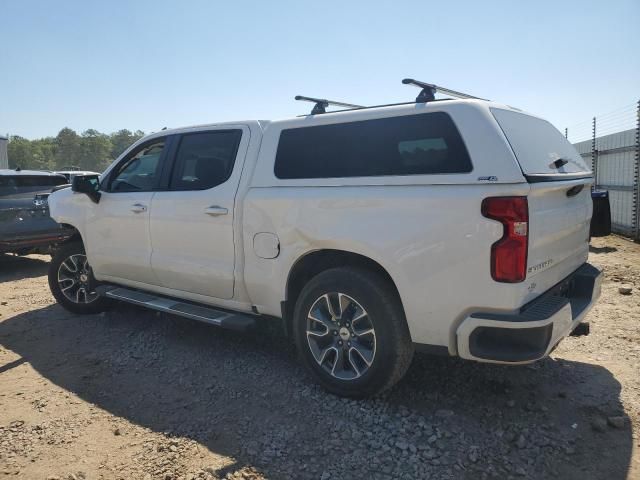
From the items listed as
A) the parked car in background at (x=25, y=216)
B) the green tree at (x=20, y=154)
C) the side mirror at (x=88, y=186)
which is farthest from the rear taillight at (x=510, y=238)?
the green tree at (x=20, y=154)

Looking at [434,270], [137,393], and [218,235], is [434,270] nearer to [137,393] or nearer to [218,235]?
[218,235]

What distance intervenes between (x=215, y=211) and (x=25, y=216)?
5406 mm

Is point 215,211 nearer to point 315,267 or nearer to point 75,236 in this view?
point 315,267

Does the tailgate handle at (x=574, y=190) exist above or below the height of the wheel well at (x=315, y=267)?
above

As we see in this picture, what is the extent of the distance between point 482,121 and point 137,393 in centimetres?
303

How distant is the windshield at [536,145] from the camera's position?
2.86m

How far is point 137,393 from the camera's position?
362cm

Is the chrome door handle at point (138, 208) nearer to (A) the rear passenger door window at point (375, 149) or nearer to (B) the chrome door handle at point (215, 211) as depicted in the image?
(B) the chrome door handle at point (215, 211)

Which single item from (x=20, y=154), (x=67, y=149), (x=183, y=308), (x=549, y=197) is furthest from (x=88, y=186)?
(x=67, y=149)

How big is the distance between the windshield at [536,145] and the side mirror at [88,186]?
12.5ft

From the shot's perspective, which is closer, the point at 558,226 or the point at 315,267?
the point at 558,226

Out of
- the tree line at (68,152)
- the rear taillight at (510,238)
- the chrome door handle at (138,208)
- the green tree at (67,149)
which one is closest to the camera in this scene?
the rear taillight at (510,238)

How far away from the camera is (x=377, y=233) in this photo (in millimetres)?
3021

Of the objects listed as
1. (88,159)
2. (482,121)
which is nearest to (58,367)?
(482,121)
